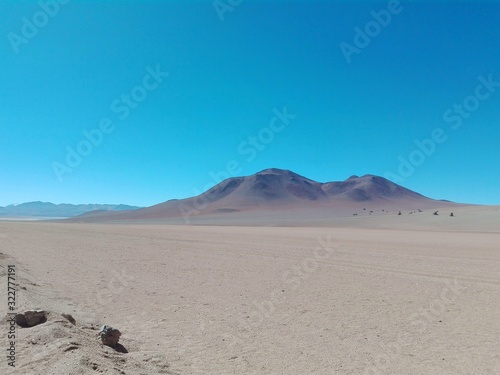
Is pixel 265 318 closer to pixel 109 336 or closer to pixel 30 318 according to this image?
pixel 109 336

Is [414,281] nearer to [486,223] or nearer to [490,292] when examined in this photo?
[490,292]

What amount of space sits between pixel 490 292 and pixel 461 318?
2.82 meters

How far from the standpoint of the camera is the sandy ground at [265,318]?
493 centimetres

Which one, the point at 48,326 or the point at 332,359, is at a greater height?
the point at 48,326

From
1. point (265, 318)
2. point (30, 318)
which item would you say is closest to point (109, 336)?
point (30, 318)

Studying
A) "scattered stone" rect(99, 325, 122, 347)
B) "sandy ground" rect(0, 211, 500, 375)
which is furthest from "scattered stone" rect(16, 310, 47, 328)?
"scattered stone" rect(99, 325, 122, 347)

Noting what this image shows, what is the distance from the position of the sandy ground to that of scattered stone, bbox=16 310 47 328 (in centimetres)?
18

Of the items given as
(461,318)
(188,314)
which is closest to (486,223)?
(461,318)

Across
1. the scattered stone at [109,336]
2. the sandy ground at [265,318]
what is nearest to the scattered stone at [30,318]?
the sandy ground at [265,318]

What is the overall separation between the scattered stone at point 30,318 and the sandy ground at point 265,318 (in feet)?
0.58

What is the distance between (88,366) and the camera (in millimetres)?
4129

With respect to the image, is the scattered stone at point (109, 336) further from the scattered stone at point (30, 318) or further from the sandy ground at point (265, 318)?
the scattered stone at point (30, 318)

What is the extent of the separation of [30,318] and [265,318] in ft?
13.3

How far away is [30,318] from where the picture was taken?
5.47 meters
